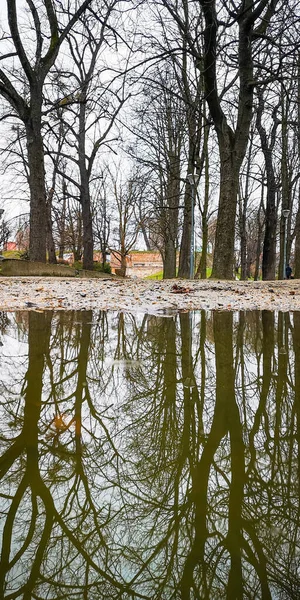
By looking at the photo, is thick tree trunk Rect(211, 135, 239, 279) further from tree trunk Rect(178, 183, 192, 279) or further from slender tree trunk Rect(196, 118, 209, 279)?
slender tree trunk Rect(196, 118, 209, 279)

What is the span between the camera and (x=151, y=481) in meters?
0.97

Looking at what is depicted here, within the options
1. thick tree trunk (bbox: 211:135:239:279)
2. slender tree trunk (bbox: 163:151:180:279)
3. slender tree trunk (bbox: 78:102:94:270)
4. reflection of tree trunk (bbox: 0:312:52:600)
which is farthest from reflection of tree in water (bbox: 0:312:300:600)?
slender tree trunk (bbox: 163:151:180:279)

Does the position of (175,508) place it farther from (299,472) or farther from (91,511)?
(299,472)

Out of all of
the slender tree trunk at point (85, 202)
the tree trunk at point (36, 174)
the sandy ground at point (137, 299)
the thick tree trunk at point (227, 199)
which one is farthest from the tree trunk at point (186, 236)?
the sandy ground at point (137, 299)

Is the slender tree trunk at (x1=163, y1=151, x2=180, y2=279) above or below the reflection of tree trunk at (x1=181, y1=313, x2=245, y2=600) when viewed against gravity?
above


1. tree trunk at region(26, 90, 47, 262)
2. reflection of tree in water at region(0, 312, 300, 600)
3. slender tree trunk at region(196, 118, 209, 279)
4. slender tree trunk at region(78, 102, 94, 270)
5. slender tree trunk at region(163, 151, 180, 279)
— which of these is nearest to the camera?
reflection of tree in water at region(0, 312, 300, 600)

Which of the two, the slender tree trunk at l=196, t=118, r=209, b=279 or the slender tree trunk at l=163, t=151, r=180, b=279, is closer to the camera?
the slender tree trunk at l=196, t=118, r=209, b=279

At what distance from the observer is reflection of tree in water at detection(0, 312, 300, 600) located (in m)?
0.69

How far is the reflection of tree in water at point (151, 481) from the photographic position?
0.69m

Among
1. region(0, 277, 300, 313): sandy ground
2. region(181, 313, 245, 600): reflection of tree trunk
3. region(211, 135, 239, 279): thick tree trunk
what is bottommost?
region(181, 313, 245, 600): reflection of tree trunk

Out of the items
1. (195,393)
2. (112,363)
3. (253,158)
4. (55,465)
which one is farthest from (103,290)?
(253,158)

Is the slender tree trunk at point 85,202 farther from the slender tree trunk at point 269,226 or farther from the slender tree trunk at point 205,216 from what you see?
the slender tree trunk at point 269,226

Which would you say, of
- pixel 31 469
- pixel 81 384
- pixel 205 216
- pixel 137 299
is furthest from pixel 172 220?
pixel 31 469

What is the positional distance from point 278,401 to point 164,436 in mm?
525
